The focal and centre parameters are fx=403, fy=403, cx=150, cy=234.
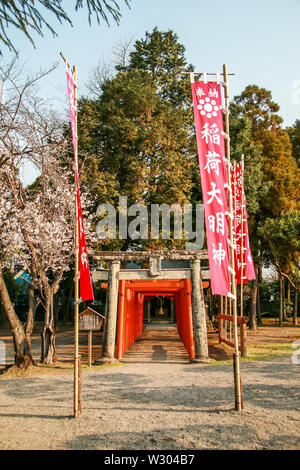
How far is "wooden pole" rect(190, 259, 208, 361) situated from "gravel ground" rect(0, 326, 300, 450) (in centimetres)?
110

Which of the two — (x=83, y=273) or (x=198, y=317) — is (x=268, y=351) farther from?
(x=83, y=273)

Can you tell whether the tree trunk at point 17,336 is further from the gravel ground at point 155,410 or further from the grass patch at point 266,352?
the grass patch at point 266,352

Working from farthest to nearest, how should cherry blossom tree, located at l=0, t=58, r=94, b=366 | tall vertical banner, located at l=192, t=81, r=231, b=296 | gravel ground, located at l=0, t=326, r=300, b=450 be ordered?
1. cherry blossom tree, located at l=0, t=58, r=94, b=366
2. tall vertical banner, located at l=192, t=81, r=231, b=296
3. gravel ground, located at l=0, t=326, r=300, b=450

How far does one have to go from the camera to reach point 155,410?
6.55 meters

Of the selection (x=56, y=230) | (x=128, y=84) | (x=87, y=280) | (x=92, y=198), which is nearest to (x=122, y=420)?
(x=87, y=280)

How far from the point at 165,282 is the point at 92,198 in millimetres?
→ 5383

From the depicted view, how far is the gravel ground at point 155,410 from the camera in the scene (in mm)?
5016

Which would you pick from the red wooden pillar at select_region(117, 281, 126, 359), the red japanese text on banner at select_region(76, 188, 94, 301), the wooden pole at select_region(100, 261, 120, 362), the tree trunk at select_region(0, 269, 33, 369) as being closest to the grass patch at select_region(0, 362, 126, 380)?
the tree trunk at select_region(0, 269, 33, 369)

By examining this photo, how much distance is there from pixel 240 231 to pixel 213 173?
22.6 ft

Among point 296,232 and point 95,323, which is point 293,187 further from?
point 95,323

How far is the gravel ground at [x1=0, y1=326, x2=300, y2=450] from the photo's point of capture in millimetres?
5016

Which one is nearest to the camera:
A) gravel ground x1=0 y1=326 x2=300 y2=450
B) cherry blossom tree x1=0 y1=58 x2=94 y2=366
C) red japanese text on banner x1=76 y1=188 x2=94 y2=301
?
gravel ground x1=0 y1=326 x2=300 y2=450

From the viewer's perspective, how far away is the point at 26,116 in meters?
10.3

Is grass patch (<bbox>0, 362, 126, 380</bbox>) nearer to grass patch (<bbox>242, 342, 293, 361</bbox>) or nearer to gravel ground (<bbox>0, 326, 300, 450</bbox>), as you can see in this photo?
gravel ground (<bbox>0, 326, 300, 450</bbox>)
